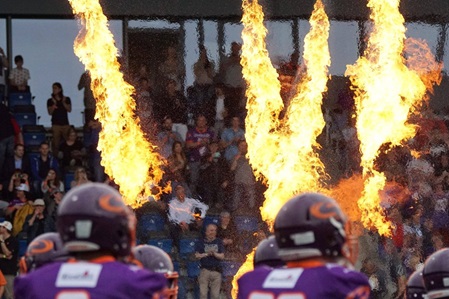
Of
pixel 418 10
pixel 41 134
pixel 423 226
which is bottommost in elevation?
pixel 423 226

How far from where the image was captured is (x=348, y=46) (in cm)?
2116

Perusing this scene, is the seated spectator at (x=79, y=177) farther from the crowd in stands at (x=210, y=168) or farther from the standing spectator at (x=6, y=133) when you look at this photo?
the standing spectator at (x=6, y=133)

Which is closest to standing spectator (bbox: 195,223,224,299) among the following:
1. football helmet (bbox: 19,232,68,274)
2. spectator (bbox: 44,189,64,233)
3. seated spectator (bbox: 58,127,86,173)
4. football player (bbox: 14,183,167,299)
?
spectator (bbox: 44,189,64,233)

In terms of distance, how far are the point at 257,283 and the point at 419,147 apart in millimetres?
14115

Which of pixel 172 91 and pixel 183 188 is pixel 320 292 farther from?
pixel 172 91

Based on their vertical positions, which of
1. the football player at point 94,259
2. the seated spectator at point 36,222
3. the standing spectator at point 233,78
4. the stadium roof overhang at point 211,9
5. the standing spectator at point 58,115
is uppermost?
the stadium roof overhang at point 211,9

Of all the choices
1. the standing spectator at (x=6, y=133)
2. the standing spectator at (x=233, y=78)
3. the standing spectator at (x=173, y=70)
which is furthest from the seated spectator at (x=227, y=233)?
the standing spectator at (x=6, y=133)

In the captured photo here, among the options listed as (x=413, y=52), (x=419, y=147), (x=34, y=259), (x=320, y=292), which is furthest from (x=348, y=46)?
(x=320, y=292)

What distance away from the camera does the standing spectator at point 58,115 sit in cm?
1991

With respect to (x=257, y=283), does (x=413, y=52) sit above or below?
above

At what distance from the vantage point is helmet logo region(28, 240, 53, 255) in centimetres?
732

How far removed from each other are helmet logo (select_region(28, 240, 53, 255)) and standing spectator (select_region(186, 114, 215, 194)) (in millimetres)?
11609

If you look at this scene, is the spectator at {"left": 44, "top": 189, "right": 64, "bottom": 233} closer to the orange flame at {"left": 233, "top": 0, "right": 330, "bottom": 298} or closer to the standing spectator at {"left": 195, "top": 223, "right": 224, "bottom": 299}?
the standing spectator at {"left": 195, "top": 223, "right": 224, "bottom": 299}

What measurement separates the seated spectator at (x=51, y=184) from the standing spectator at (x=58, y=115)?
5.31 ft
